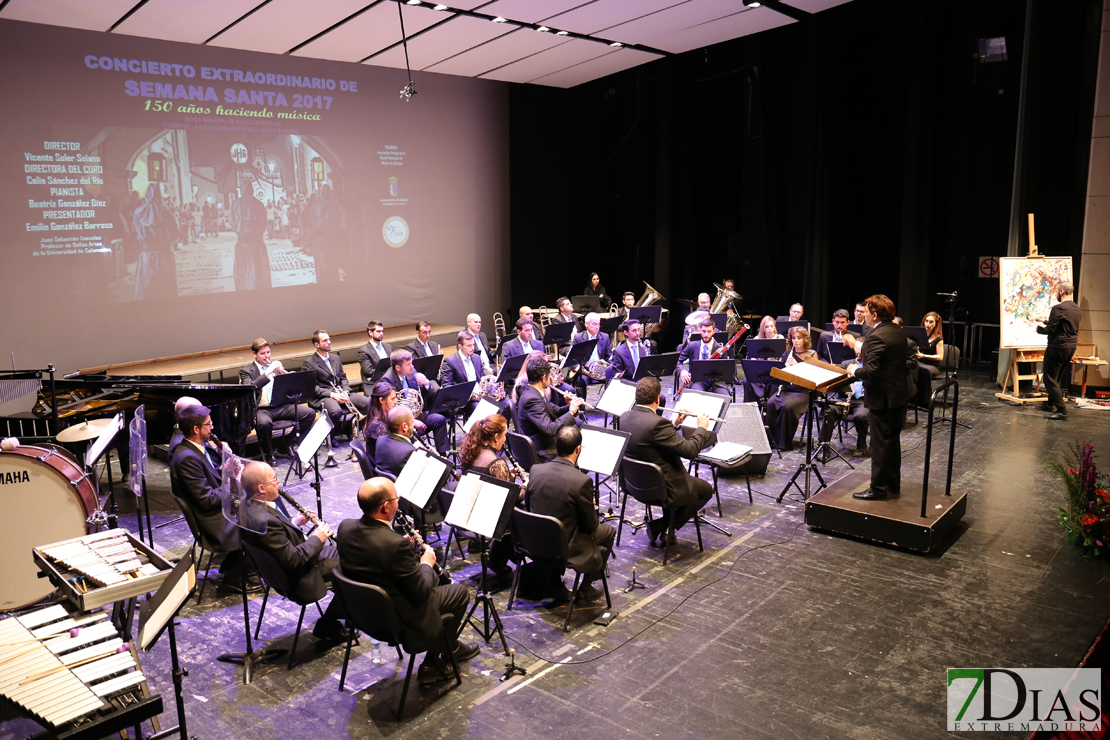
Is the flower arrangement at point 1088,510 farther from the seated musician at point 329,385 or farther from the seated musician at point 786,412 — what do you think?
the seated musician at point 329,385

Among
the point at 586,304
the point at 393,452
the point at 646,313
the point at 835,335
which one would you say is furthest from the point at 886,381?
the point at 586,304

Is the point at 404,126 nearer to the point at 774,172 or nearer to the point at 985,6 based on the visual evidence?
the point at 774,172

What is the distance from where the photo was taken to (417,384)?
850 cm

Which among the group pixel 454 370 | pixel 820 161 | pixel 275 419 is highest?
pixel 820 161

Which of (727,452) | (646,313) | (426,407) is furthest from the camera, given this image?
(646,313)

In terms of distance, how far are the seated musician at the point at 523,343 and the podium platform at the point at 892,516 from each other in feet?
13.3

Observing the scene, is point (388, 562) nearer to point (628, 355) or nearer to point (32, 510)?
point (32, 510)

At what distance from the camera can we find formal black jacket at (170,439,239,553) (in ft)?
17.5

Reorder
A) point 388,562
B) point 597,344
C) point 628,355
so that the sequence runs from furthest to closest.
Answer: point 597,344 < point 628,355 < point 388,562

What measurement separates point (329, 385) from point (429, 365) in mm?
1243

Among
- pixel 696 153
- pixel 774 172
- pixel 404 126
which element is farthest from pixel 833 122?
pixel 404 126

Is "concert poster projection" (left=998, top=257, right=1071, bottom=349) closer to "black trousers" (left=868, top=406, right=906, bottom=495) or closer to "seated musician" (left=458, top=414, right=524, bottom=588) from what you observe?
"black trousers" (left=868, top=406, right=906, bottom=495)

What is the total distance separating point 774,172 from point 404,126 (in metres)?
6.71

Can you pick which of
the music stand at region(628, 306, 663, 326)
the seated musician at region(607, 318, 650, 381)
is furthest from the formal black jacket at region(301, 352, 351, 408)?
the music stand at region(628, 306, 663, 326)
